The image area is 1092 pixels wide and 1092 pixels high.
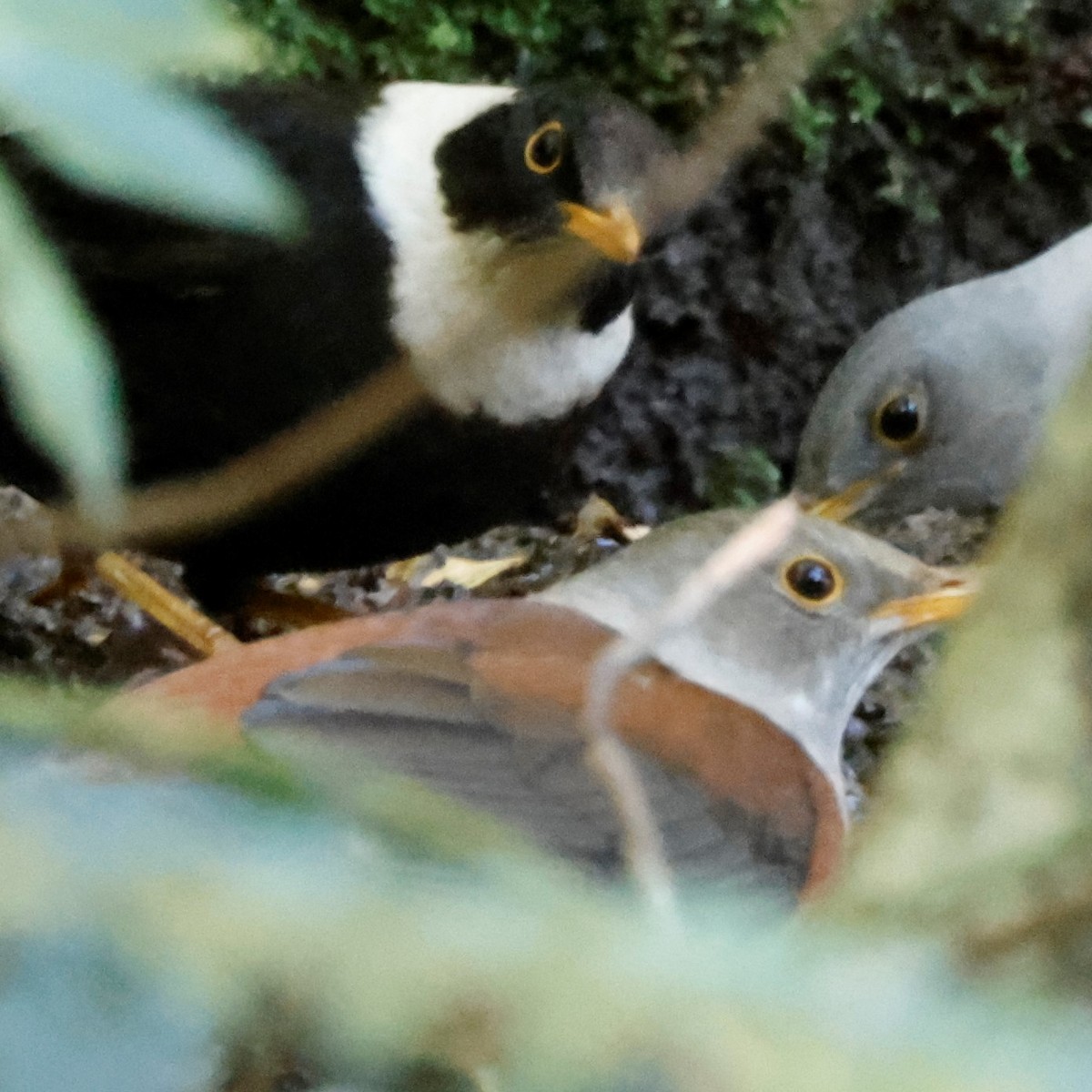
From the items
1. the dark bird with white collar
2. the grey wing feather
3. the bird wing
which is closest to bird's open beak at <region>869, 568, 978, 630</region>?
the bird wing

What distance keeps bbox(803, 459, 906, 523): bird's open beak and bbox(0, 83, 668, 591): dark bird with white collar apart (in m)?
0.72

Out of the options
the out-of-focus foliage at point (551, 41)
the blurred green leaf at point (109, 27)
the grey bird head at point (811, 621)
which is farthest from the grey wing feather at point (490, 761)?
the out-of-focus foliage at point (551, 41)

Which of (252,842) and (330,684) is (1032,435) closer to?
(330,684)

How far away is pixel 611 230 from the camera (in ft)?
6.06

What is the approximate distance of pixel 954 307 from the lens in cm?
273

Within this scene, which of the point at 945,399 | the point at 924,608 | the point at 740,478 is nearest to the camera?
the point at 924,608

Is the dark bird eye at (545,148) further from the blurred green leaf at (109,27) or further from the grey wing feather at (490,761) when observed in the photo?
the blurred green leaf at (109,27)

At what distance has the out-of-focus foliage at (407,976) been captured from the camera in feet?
1.06

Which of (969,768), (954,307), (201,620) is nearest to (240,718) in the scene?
(969,768)

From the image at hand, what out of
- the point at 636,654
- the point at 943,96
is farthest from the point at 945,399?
the point at 636,654

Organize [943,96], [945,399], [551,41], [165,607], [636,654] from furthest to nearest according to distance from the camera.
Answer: [943,96] → [945,399] → [551,41] → [165,607] → [636,654]

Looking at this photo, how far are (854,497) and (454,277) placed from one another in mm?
977

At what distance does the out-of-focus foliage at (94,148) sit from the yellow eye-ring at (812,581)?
1.18m

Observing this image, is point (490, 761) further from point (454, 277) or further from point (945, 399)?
point (945, 399)
